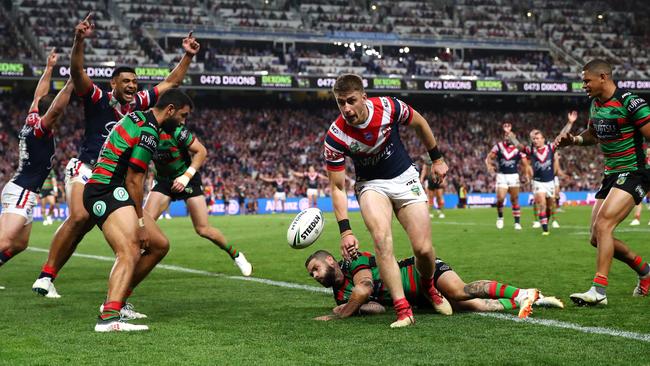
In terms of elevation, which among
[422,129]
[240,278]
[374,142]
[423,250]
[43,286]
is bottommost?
[240,278]

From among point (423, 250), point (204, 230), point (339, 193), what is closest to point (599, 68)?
point (423, 250)

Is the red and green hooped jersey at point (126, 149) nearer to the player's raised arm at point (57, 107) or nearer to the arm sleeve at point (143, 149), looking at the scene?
the arm sleeve at point (143, 149)

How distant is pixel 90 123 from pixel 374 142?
413 cm

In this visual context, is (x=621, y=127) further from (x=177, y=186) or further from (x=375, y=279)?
(x=177, y=186)

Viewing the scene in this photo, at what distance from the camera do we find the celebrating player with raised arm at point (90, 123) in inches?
360

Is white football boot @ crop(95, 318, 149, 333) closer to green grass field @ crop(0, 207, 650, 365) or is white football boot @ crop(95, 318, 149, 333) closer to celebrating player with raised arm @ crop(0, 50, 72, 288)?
green grass field @ crop(0, 207, 650, 365)

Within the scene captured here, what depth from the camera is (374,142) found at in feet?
23.8

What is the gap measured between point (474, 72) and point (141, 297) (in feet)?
167

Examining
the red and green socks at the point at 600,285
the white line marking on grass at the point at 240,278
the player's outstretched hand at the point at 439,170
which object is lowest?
the white line marking on grass at the point at 240,278

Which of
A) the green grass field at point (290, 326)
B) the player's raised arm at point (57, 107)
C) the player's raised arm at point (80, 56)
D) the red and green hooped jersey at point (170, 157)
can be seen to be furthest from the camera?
the red and green hooped jersey at point (170, 157)

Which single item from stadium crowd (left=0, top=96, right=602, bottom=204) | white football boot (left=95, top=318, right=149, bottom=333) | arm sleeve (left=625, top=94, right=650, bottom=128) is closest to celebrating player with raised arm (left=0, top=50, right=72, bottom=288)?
white football boot (left=95, top=318, right=149, bottom=333)

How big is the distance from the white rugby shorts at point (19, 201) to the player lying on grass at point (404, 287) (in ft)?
14.3

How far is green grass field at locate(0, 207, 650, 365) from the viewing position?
5.61 metres

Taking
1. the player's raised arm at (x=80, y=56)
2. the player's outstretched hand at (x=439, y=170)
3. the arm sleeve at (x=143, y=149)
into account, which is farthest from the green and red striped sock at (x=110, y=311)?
the player's outstretched hand at (x=439, y=170)
